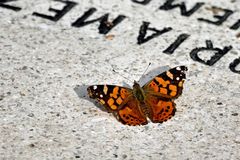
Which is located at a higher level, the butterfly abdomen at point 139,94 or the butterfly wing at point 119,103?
the butterfly abdomen at point 139,94

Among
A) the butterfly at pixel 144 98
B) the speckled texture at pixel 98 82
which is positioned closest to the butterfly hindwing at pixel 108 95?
the butterfly at pixel 144 98

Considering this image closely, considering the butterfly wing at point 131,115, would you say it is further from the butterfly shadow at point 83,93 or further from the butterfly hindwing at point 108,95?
the butterfly shadow at point 83,93

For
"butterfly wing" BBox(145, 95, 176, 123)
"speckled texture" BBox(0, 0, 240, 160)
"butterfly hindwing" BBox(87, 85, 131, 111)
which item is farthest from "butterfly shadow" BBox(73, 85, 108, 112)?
"butterfly wing" BBox(145, 95, 176, 123)

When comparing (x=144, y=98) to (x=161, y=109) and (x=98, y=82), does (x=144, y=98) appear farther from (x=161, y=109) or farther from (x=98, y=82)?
(x=98, y=82)

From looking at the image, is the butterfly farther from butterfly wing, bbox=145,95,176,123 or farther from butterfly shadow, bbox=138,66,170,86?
butterfly shadow, bbox=138,66,170,86


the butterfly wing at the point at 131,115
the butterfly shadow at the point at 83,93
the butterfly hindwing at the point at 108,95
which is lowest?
the butterfly shadow at the point at 83,93
